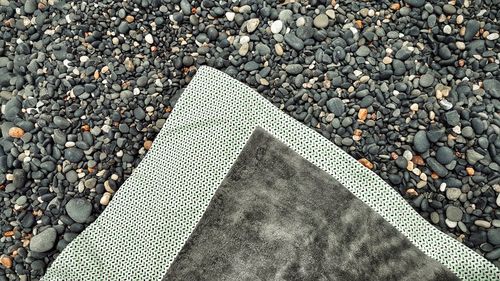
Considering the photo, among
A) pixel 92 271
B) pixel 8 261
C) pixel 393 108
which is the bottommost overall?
pixel 8 261

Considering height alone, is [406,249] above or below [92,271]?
above

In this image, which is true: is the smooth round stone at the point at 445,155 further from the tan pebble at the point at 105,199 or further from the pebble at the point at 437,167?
the tan pebble at the point at 105,199

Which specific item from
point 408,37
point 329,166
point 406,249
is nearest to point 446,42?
point 408,37

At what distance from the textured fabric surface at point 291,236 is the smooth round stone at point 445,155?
0.49 metres

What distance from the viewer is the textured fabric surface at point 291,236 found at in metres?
2.16

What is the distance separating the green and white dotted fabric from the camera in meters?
2.29

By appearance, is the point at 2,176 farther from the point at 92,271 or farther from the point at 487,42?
the point at 487,42

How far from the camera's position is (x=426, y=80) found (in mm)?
2707

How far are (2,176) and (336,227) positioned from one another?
1.82 meters

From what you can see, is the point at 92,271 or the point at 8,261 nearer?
the point at 92,271

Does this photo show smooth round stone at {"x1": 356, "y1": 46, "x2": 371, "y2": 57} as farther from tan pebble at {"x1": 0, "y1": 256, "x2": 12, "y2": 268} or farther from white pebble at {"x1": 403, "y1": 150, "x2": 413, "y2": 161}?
tan pebble at {"x1": 0, "y1": 256, "x2": 12, "y2": 268}

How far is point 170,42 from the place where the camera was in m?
2.98

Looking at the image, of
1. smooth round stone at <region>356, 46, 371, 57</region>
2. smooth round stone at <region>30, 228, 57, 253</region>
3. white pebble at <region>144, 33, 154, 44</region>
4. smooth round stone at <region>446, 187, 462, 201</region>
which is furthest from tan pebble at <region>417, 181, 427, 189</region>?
smooth round stone at <region>30, 228, 57, 253</region>

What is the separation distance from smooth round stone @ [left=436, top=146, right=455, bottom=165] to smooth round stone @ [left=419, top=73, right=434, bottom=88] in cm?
37
